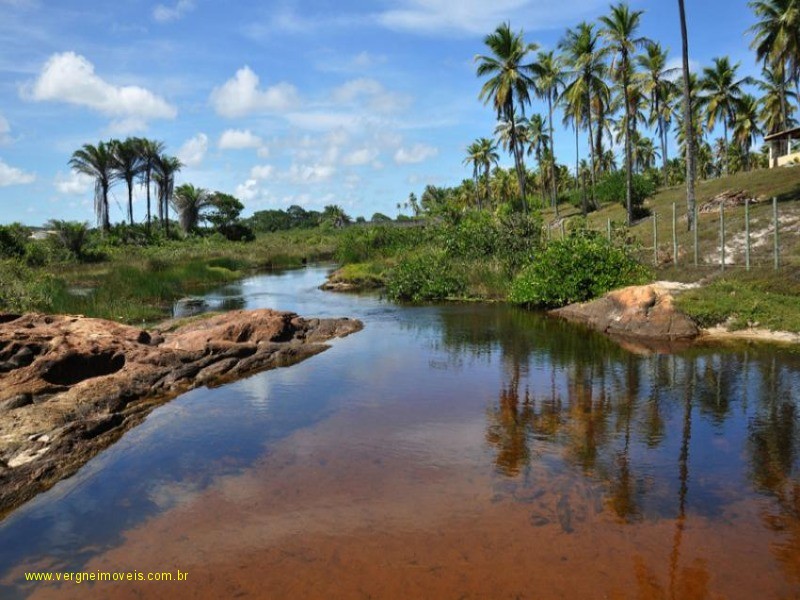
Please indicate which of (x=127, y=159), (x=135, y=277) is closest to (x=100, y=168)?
(x=127, y=159)

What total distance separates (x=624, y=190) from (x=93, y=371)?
126 feet

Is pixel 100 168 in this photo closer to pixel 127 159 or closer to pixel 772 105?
pixel 127 159

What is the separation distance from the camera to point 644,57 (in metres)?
42.6

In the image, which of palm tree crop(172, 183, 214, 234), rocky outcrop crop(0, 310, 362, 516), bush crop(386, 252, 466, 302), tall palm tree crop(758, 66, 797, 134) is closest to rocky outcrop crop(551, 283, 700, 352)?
bush crop(386, 252, 466, 302)

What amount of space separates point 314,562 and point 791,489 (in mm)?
4621

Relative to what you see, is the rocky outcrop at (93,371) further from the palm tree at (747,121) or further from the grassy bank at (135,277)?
the palm tree at (747,121)

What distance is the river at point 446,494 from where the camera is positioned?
4.95m

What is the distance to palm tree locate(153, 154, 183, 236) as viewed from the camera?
60.4 m

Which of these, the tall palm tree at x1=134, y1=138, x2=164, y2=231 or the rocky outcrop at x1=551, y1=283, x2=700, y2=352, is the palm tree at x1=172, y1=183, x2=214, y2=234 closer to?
the tall palm tree at x1=134, y1=138, x2=164, y2=231

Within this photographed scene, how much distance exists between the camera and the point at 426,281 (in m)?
23.7

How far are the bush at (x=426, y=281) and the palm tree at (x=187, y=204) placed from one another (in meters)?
49.0

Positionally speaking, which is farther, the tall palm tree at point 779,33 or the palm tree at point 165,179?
the palm tree at point 165,179

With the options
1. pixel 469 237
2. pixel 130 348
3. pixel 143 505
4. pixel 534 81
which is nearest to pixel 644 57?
pixel 534 81

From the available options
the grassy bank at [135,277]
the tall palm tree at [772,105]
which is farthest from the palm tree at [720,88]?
the grassy bank at [135,277]
